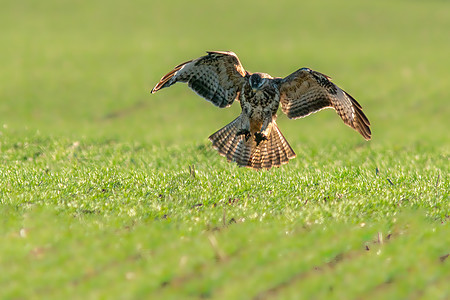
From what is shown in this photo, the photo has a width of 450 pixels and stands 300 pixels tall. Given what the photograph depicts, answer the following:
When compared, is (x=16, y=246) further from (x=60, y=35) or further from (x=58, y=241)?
(x=60, y=35)

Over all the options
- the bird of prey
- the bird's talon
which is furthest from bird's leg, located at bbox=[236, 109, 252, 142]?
the bird's talon

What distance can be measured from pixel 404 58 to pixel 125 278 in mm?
32436

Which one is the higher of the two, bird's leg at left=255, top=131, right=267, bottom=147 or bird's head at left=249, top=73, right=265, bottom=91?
bird's head at left=249, top=73, right=265, bottom=91

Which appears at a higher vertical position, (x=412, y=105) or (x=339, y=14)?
(x=339, y=14)

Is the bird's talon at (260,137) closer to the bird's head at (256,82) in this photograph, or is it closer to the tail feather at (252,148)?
the tail feather at (252,148)

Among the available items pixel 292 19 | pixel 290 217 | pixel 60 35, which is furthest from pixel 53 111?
pixel 292 19

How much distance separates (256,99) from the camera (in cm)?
983

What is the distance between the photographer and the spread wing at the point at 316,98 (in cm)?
922

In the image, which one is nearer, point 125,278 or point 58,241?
point 125,278

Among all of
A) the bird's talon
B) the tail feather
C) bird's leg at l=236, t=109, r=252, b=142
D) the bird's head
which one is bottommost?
the tail feather

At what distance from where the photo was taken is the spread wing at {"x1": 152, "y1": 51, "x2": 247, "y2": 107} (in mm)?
9625

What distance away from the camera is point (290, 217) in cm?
749

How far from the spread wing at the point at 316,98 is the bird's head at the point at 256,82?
0.43 meters

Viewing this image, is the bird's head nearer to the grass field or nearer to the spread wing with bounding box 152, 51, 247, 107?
the spread wing with bounding box 152, 51, 247, 107
